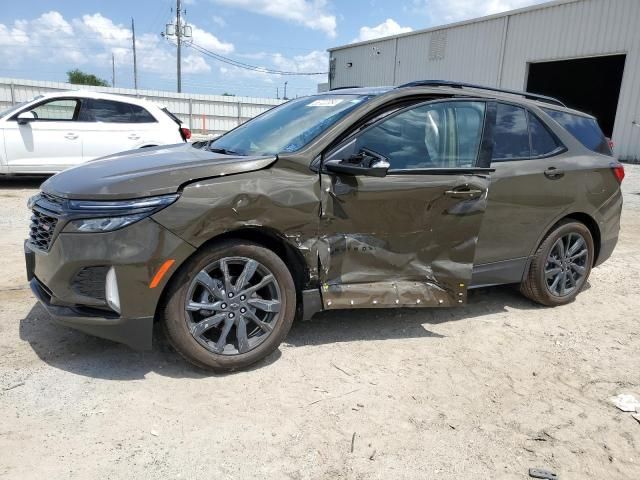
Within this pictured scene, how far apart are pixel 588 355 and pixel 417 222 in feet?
5.31

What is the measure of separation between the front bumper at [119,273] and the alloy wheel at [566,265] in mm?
3255

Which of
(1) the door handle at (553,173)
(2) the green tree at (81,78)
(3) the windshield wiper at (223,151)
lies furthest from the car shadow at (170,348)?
(2) the green tree at (81,78)

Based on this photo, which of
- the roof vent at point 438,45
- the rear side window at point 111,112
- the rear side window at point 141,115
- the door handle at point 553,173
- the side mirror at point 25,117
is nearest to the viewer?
the door handle at point 553,173

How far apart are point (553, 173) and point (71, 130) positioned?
27.4ft

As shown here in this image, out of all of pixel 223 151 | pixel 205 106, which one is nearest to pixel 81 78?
pixel 205 106

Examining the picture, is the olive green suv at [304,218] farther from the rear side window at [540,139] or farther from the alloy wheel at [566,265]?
the alloy wheel at [566,265]

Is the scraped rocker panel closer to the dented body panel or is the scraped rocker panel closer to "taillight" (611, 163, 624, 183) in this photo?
the dented body panel

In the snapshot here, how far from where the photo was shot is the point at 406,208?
11.9 feet

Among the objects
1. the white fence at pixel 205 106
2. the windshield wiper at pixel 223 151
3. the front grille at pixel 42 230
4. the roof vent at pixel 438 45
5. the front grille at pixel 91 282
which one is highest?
the roof vent at pixel 438 45

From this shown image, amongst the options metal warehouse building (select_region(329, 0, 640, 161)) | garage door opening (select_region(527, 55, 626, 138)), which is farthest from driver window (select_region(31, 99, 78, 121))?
garage door opening (select_region(527, 55, 626, 138))

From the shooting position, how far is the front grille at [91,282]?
2914 millimetres

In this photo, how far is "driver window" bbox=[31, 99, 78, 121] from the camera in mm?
9461

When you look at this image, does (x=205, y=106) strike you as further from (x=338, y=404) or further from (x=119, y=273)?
(x=338, y=404)

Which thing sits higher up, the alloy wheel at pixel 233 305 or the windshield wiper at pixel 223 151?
the windshield wiper at pixel 223 151
